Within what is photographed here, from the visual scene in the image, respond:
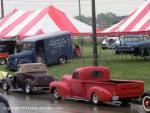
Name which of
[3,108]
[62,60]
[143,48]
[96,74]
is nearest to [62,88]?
[96,74]

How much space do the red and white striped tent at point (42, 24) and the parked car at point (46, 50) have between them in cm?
195

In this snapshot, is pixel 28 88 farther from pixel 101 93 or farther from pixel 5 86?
pixel 101 93

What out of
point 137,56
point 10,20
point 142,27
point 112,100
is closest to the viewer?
point 112,100

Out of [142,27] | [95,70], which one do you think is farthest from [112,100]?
[142,27]

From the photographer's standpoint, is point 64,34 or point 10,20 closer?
point 64,34

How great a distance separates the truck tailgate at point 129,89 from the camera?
15484 millimetres

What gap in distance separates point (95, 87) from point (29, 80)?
19.1ft

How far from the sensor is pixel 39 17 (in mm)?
40031

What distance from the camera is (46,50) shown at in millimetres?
35156

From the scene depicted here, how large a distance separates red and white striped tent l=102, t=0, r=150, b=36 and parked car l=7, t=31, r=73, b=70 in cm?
526

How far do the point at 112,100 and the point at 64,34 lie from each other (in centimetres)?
2033

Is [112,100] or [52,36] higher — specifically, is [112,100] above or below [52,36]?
below

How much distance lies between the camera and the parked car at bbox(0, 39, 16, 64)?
40.1 meters

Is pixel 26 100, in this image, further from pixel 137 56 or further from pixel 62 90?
pixel 137 56
